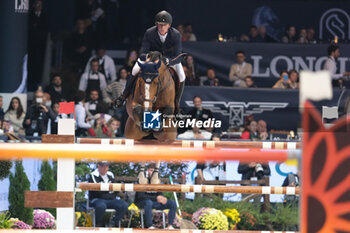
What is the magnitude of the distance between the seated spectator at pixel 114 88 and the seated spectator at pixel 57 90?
2.20 ft

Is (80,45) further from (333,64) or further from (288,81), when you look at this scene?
(333,64)

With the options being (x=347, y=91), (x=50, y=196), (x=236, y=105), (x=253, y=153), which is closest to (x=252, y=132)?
(x=236, y=105)

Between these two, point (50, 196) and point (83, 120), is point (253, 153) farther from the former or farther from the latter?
point (83, 120)

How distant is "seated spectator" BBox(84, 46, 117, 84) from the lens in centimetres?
1254

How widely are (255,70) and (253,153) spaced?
10696 mm

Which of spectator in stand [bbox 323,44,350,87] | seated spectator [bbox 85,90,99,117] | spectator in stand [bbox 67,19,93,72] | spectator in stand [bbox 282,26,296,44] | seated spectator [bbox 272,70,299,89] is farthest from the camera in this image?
spectator in stand [bbox 282,26,296,44]

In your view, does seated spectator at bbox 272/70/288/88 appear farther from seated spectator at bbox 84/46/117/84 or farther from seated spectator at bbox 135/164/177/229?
seated spectator at bbox 135/164/177/229

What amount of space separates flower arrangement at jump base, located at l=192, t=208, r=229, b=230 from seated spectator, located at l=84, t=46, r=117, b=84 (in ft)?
14.5

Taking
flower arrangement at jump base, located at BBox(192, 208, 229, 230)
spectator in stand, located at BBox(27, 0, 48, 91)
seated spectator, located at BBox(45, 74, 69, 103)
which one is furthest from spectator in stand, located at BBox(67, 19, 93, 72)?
flower arrangement at jump base, located at BBox(192, 208, 229, 230)

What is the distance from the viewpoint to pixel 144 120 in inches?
262


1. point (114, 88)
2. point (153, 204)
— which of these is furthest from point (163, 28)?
point (114, 88)

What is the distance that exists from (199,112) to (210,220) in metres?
2.89

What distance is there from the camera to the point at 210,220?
28.2 ft

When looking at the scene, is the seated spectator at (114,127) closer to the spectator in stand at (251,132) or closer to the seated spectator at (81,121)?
the seated spectator at (81,121)
